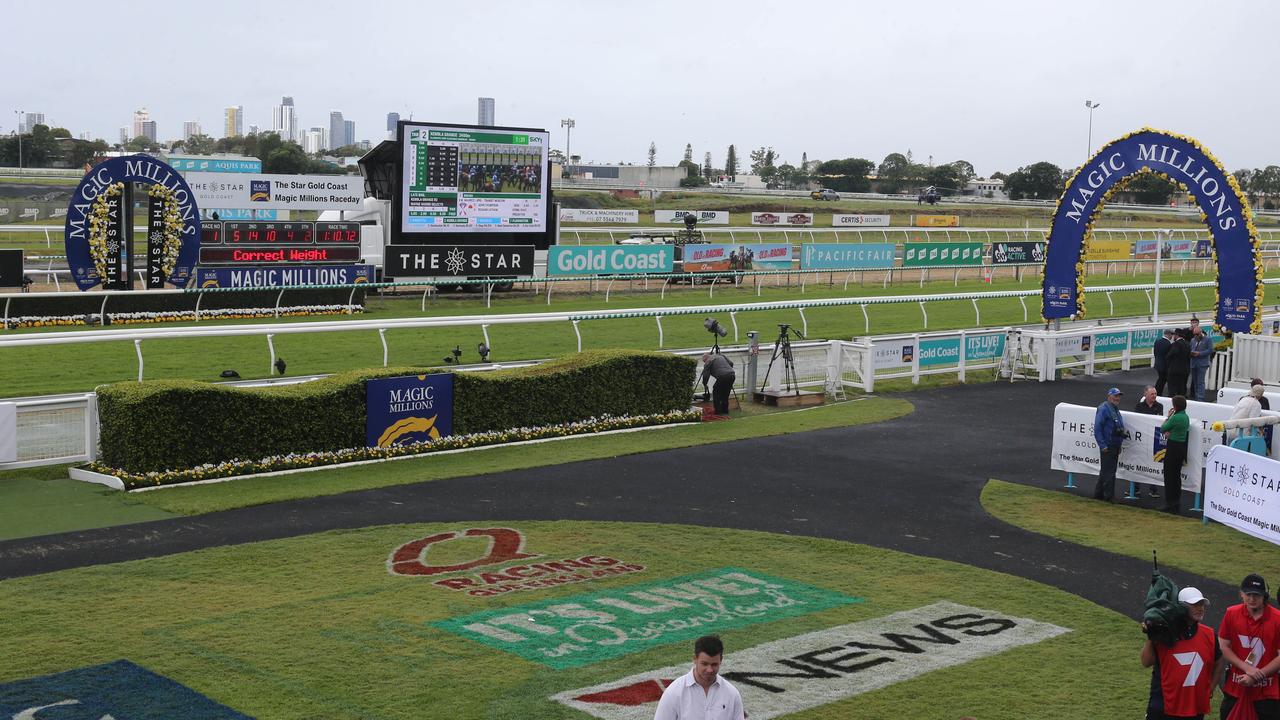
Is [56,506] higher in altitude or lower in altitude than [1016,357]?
lower

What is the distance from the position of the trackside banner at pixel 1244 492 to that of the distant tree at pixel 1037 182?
326ft

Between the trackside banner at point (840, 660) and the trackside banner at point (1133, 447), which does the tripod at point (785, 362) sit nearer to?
the trackside banner at point (1133, 447)

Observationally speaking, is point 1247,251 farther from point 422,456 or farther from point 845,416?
point 422,456

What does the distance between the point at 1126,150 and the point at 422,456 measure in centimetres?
1553

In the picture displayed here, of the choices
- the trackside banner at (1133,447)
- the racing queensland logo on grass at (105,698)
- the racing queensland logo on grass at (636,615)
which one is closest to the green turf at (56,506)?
the racing queensland logo on grass at (105,698)

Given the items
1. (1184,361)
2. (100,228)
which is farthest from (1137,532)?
(100,228)

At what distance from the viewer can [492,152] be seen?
34.2m

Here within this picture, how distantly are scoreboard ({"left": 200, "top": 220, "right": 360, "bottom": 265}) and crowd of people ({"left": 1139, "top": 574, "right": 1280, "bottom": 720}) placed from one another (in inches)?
1167

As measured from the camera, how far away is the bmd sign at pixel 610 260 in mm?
37281

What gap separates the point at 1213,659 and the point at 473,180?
28.8 m

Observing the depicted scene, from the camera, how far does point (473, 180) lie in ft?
112

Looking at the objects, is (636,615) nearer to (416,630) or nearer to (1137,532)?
(416,630)

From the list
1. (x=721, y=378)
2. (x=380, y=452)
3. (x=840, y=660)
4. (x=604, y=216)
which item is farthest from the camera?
(x=604, y=216)

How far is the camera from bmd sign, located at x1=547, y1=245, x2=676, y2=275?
37.3 meters
